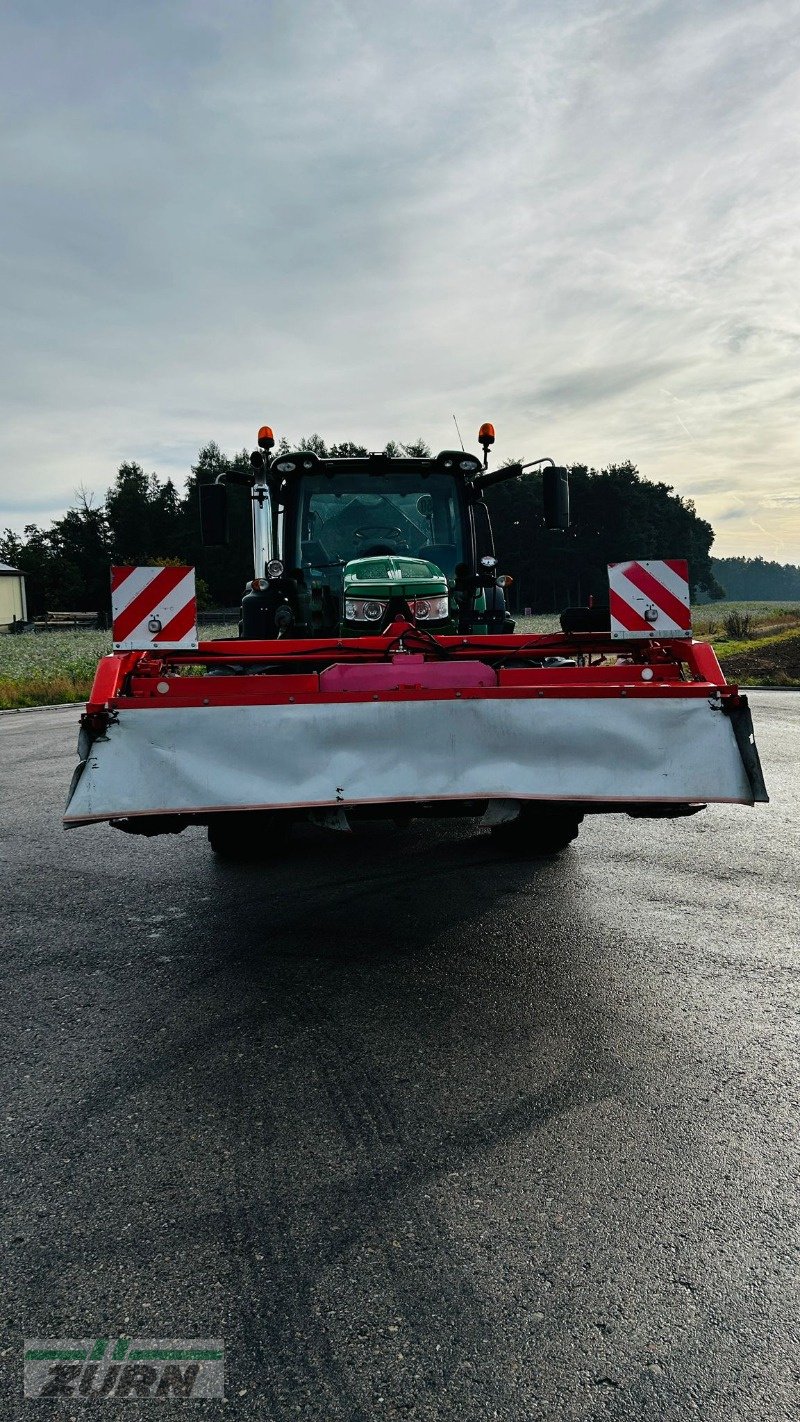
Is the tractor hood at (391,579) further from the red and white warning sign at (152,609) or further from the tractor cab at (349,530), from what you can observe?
the red and white warning sign at (152,609)

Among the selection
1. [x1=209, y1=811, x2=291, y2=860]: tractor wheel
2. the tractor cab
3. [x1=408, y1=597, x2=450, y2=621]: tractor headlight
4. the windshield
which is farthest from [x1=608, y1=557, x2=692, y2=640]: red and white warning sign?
the windshield

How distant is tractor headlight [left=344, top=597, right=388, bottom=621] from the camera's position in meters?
5.38

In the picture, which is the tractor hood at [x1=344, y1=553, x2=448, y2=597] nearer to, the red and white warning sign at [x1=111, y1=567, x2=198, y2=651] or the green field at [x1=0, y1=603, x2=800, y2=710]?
the red and white warning sign at [x1=111, y1=567, x2=198, y2=651]

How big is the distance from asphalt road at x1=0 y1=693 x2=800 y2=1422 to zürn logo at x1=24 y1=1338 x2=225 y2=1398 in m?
0.03

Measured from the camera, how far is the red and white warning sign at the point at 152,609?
4191mm

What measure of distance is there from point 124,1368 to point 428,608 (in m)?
4.37

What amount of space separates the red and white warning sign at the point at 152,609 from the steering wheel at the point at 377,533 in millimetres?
2240

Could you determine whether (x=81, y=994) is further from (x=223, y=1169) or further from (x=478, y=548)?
(x=478, y=548)

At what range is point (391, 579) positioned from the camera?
214 inches

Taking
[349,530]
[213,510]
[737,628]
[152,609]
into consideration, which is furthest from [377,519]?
[737,628]

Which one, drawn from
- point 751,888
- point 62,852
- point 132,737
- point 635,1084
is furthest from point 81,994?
point 751,888

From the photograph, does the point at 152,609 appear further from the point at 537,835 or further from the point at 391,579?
the point at 537,835

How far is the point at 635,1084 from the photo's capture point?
2629 millimetres

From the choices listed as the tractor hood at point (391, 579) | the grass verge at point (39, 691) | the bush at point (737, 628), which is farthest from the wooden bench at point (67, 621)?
the tractor hood at point (391, 579)
